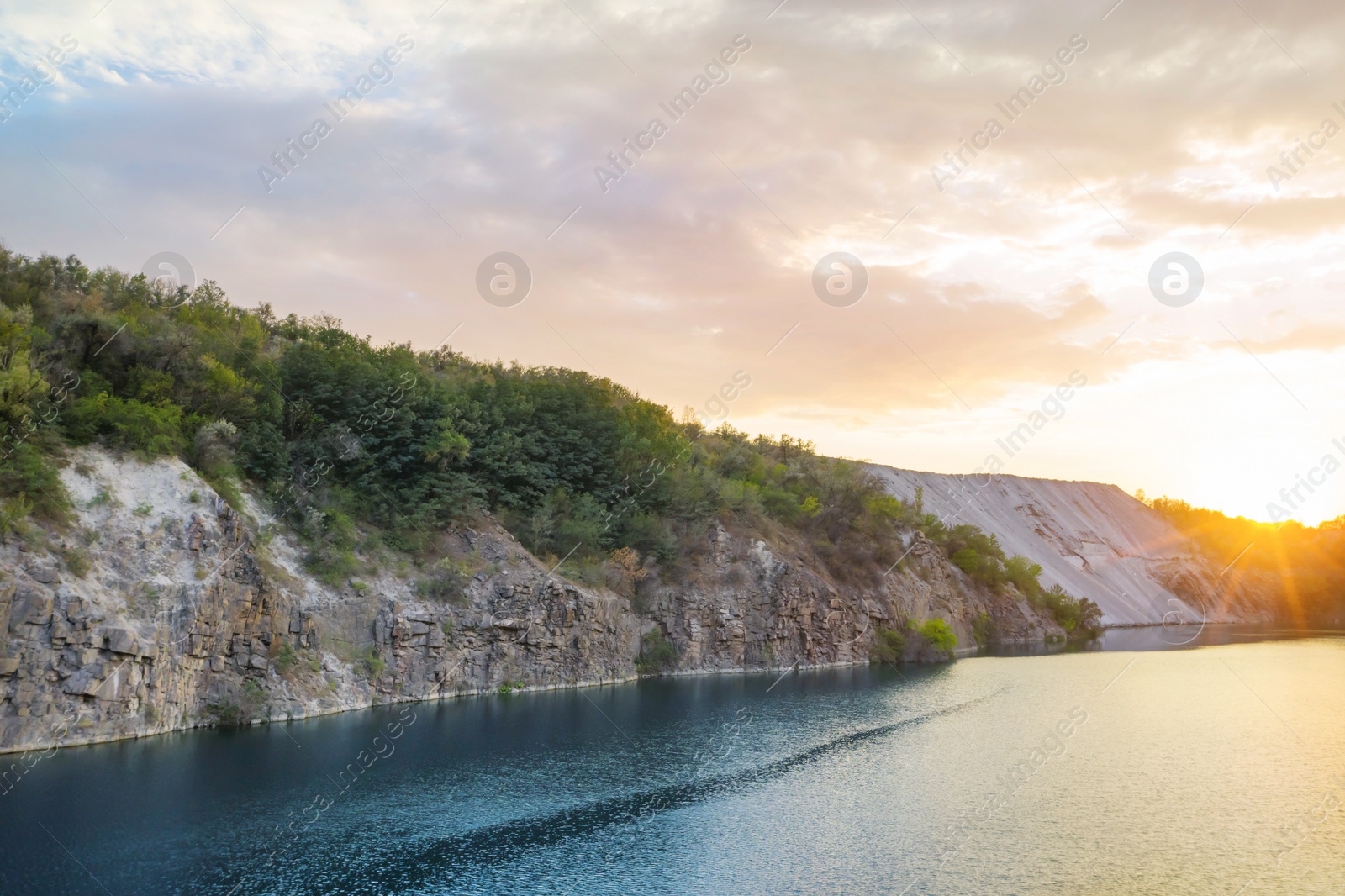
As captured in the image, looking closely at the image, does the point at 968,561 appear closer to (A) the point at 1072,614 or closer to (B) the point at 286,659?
(A) the point at 1072,614

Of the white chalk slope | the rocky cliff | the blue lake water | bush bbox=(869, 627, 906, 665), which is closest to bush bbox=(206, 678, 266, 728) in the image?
the rocky cliff

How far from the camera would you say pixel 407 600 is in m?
40.5

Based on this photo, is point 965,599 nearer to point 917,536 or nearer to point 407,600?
point 917,536

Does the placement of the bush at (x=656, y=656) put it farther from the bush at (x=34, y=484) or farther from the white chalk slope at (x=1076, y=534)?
the white chalk slope at (x=1076, y=534)

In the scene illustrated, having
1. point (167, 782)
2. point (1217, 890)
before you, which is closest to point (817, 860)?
point (1217, 890)

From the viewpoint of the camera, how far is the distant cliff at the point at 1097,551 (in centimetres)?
10788

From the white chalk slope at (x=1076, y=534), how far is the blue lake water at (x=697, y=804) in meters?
66.6

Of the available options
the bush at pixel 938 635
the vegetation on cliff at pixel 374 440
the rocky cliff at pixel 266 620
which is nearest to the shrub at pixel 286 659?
the rocky cliff at pixel 266 620

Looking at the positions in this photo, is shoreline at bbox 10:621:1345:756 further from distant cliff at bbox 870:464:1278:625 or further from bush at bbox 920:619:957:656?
distant cliff at bbox 870:464:1278:625

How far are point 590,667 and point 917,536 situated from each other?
37.8m

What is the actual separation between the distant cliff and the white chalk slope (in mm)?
169

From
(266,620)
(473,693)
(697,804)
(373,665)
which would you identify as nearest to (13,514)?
(266,620)

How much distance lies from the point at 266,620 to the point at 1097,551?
114785 millimetres

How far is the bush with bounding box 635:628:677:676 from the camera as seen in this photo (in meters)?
52.0
